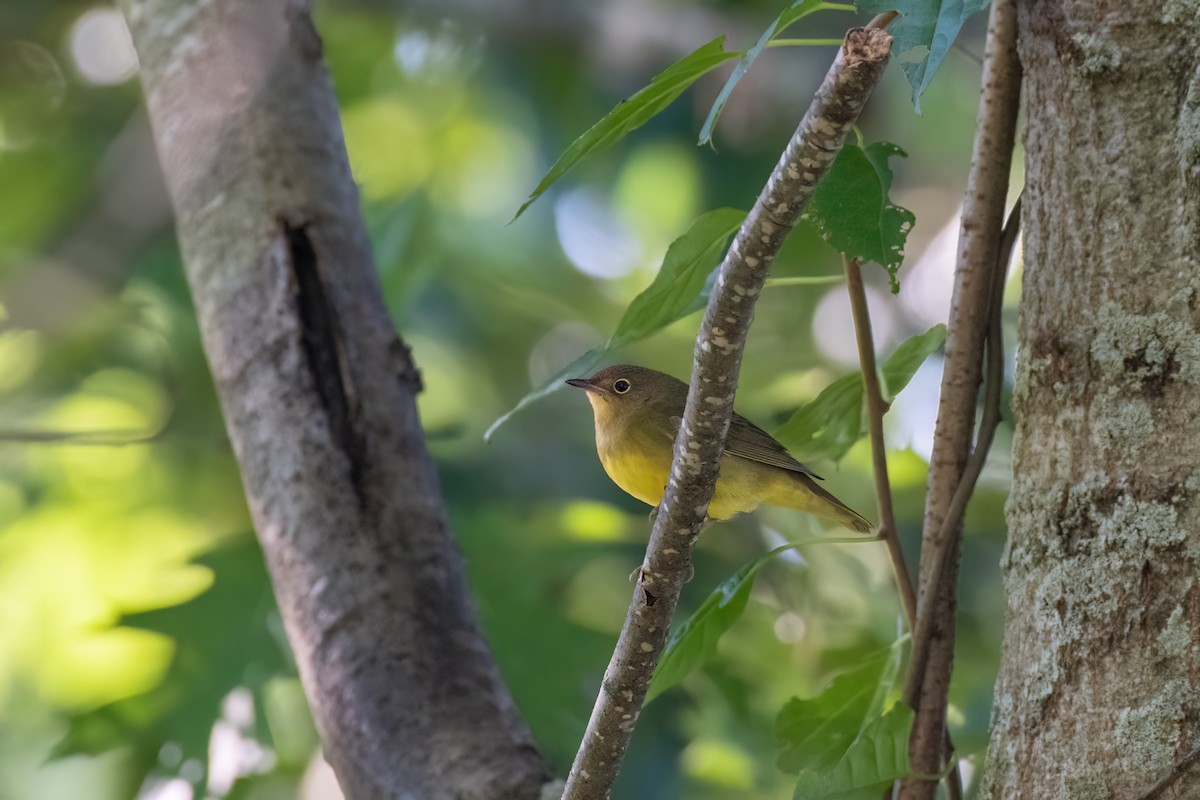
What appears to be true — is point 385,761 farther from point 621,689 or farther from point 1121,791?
point 1121,791

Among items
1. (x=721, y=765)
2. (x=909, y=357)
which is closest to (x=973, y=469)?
(x=909, y=357)

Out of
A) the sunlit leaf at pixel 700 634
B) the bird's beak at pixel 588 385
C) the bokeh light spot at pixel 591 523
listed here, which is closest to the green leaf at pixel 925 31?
the sunlit leaf at pixel 700 634

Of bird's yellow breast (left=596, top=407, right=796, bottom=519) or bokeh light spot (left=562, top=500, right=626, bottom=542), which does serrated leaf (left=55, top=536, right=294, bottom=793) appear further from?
bird's yellow breast (left=596, top=407, right=796, bottom=519)

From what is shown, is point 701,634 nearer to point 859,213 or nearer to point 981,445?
point 981,445

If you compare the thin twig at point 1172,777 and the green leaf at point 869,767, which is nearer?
the thin twig at point 1172,777

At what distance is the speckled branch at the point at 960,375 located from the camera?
2.19m

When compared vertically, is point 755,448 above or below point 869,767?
above

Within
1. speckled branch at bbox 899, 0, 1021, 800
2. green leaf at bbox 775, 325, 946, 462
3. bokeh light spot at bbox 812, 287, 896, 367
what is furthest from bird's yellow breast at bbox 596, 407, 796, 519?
bokeh light spot at bbox 812, 287, 896, 367

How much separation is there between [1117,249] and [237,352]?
6.81 ft

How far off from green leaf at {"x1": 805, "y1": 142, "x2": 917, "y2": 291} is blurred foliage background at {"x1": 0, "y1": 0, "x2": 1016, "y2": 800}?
134cm

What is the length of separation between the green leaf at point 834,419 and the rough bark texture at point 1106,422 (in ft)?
1.54

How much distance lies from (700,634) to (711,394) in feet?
2.51

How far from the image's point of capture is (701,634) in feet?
7.60

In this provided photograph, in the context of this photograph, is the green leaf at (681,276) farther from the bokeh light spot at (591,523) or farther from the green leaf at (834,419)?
the bokeh light spot at (591,523)
